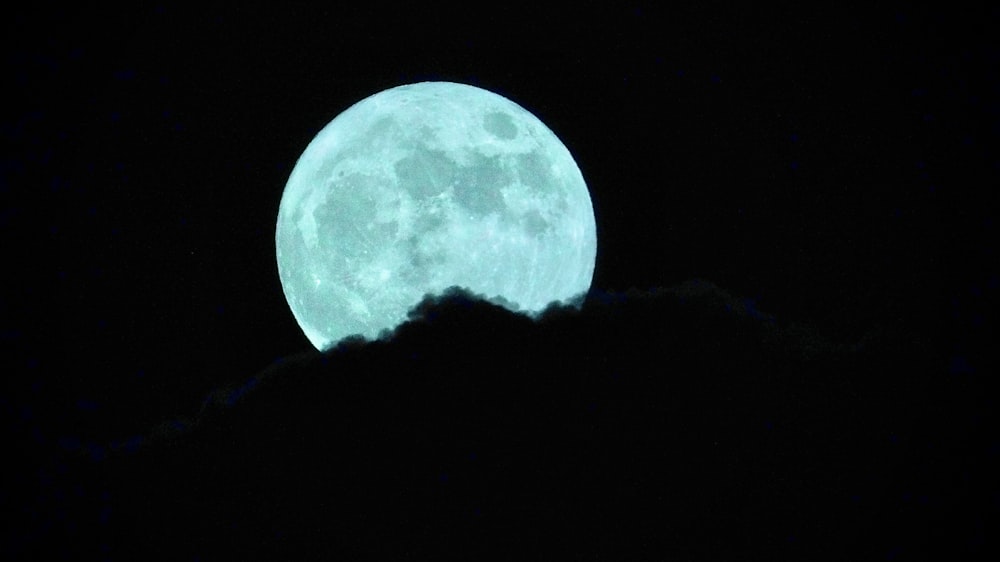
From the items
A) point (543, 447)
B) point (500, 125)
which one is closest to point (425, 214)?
point (500, 125)

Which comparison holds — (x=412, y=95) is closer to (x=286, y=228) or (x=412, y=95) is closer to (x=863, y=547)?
(x=286, y=228)

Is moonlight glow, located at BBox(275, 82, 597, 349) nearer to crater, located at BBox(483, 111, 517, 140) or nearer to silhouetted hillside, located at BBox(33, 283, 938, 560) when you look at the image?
crater, located at BBox(483, 111, 517, 140)

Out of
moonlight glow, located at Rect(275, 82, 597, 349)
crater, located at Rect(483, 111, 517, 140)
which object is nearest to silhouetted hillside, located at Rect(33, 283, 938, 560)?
moonlight glow, located at Rect(275, 82, 597, 349)

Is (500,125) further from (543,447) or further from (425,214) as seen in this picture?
(543,447)

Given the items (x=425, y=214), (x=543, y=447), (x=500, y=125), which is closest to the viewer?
(x=543, y=447)

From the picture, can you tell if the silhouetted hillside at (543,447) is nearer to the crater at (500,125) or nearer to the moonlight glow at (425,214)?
the moonlight glow at (425,214)

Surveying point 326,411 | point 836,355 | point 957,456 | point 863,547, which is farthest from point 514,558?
point 957,456

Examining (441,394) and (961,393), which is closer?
(441,394)

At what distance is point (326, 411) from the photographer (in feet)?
19.7

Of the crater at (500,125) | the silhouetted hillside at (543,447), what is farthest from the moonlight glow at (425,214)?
the silhouetted hillside at (543,447)

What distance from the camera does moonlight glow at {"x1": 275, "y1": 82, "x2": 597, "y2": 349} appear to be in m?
6.22

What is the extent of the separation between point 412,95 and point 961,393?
15.2 ft

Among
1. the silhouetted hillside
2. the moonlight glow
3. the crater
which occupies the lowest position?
the silhouetted hillside

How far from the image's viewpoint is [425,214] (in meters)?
6.20
